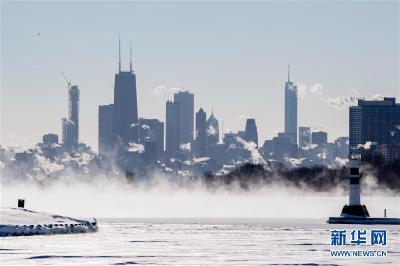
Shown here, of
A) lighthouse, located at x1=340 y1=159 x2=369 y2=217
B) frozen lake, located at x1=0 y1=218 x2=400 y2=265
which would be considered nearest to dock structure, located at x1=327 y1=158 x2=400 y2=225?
lighthouse, located at x1=340 y1=159 x2=369 y2=217

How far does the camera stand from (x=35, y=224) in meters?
96.4

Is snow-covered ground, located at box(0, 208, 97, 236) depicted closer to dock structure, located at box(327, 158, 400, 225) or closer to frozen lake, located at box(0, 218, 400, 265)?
frozen lake, located at box(0, 218, 400, 265)

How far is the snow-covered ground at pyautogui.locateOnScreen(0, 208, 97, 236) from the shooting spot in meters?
92.4

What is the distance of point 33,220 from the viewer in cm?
9850

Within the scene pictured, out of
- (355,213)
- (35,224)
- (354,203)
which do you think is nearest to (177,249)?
(35,224)

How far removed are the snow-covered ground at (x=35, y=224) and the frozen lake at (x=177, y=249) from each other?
6.71 feet

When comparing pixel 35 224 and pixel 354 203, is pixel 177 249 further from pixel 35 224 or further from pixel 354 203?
pixel 354 203

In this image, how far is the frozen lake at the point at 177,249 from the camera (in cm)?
6631

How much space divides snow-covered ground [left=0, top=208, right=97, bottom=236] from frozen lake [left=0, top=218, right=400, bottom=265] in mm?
2044

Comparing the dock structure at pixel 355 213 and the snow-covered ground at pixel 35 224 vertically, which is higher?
the dock structure at pixel 355 213

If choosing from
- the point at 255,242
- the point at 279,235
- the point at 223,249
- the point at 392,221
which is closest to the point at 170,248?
the point at 223,249

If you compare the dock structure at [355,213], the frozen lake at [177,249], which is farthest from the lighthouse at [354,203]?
the frozen lake at [177,249]

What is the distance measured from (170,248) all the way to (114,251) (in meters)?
3.85

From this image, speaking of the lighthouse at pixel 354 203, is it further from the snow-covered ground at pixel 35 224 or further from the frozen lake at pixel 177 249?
the snow-covered ground at pixel 35 224
